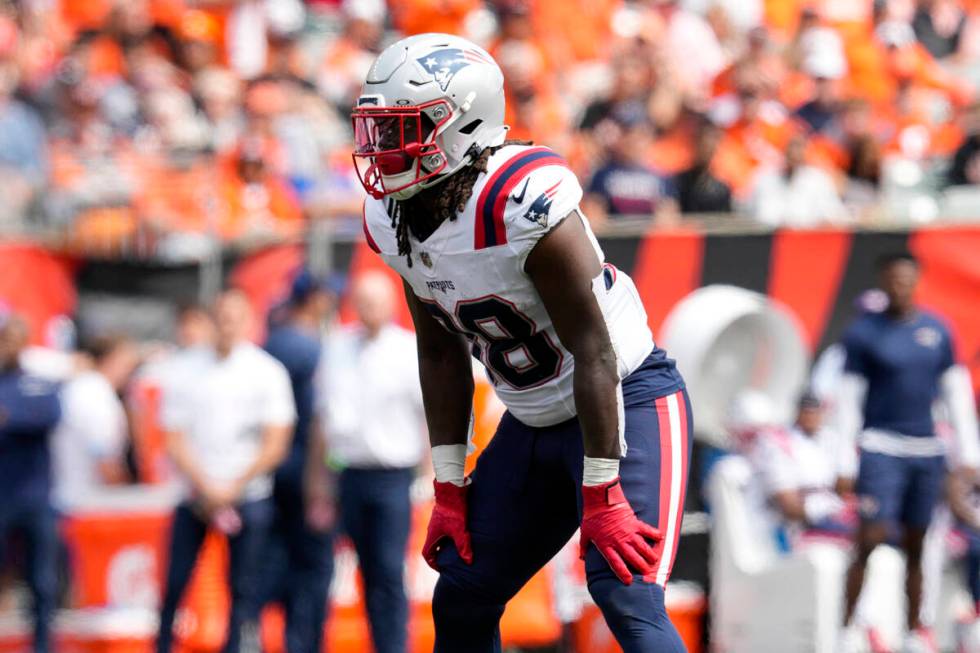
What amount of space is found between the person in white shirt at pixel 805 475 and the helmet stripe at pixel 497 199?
4315 mm

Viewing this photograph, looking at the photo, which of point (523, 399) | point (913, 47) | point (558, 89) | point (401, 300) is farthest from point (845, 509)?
point (913, 47)

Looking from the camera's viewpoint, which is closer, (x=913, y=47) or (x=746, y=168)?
(x=746, y=168)

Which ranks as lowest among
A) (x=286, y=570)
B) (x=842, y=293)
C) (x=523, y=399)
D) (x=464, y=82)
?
(x=286, y=570)

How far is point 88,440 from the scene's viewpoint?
7637 mm

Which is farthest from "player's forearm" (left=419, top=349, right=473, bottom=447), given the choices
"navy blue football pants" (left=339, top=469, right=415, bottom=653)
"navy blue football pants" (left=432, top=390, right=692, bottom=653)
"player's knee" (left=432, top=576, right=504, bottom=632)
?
"navy blue football pants" (left=339, top=469, right=415, bottom=653)

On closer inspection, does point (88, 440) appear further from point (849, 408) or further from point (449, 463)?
point (449, 463)

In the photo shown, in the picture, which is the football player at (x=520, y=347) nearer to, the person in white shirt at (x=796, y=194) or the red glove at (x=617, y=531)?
the red glove at (x=617, y=531)

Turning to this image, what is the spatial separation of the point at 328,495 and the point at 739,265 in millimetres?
2898

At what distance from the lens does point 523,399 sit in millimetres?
4039

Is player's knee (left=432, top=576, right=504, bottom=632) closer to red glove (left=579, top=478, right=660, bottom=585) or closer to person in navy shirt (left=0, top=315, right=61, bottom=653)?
red glove (left=579, top=478, right=660, bottom=585)

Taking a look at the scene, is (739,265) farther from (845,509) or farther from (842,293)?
(845,509)

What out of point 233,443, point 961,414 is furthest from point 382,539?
point 961,414

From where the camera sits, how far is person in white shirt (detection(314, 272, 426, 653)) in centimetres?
690

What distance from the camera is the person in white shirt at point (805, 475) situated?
7738 mm
